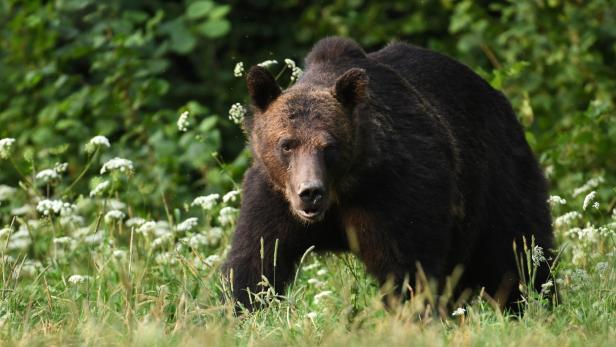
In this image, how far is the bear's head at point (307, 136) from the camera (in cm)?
621

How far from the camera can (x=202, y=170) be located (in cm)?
1129

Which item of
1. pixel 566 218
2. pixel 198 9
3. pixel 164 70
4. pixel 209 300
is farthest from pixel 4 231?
pixel 164 70

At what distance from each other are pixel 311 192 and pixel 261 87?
78cm

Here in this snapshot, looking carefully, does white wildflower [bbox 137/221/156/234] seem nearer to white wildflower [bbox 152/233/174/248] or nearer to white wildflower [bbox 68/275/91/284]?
white wildflower [bbox 152/233/174/248]

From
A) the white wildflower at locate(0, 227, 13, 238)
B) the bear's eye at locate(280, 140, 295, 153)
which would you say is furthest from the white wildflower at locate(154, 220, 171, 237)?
the bear's eye at locate(280, 140, 295, 153)

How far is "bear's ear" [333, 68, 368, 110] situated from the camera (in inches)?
257

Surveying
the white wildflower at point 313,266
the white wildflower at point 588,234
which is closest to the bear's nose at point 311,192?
the white wildflower at point 313,266

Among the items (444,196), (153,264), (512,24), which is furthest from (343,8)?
(444,196)

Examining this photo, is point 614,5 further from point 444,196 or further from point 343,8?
point 444,196

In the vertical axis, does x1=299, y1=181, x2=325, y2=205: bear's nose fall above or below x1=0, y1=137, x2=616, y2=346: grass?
above

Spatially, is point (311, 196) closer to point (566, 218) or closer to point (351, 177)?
point (351, 177)

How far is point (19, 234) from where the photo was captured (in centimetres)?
806

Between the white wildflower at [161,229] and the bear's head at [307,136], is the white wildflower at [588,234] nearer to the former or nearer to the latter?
the bear's head at [307,136]

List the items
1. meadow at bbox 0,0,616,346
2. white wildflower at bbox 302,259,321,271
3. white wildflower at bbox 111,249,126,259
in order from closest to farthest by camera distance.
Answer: meadow at bbox 0,0,616,346, white wildflower at bbox 111,249,126,259, white wildflower at bbox 302,259,321,271
